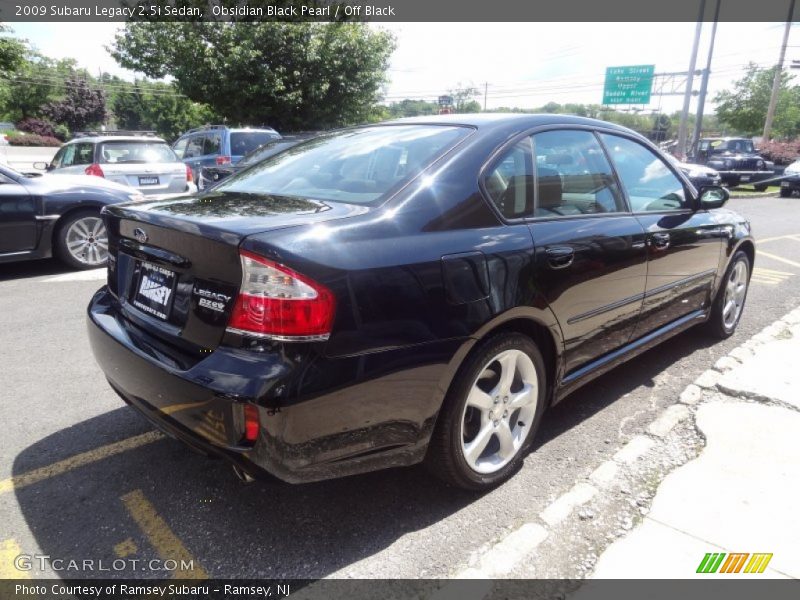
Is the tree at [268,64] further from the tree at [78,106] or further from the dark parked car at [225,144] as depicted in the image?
the tree at [78,106]

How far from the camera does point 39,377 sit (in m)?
3.58

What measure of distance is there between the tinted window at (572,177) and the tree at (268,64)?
15.6 m

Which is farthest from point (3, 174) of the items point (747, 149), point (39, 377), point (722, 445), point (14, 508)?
point (747, 149)

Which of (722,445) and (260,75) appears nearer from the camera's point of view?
(722,445)

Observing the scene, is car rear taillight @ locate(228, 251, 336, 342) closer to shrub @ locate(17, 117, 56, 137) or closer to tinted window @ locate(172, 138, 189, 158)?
tinted window @ locate(172, 138, 189, 158)

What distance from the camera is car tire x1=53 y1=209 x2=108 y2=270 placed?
6.29m

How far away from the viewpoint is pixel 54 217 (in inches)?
241

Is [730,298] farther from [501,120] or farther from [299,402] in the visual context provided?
[299,402]

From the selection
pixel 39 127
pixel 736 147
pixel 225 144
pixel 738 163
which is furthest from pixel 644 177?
pixel 39 127

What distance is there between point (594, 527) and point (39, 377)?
11.1 ft

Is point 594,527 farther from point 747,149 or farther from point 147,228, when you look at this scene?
point 747,149

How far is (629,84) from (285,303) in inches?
1384

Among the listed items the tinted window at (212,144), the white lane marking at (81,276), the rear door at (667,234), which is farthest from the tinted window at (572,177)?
the tinted window at (212,144)

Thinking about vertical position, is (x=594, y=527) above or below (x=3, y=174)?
below
